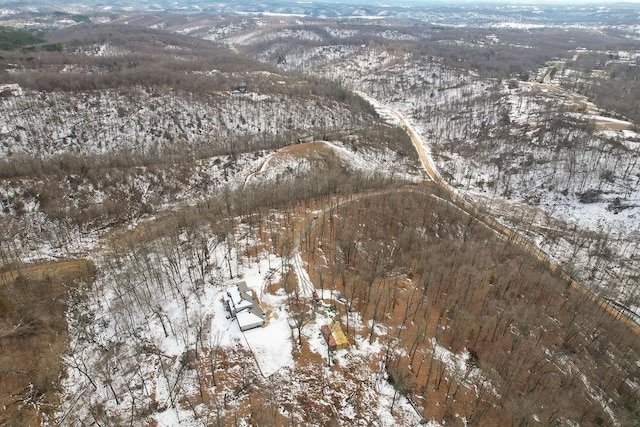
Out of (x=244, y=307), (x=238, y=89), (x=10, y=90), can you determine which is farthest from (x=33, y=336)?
(x=238, y=89)

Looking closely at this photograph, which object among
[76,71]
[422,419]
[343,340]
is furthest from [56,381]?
[76,71]

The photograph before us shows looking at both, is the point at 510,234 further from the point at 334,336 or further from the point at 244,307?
the point at 244,307

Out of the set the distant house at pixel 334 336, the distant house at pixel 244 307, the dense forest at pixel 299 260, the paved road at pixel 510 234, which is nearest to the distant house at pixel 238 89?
the dense forest at pixel 299 260

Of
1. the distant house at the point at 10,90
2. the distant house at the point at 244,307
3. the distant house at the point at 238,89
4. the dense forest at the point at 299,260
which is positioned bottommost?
the dense forest at the point at 299,260

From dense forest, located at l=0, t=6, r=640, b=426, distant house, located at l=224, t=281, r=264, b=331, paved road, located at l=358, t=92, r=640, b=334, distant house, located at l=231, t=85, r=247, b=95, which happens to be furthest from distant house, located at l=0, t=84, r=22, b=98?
paved road, located at l=358, t=92, r=640, b=334

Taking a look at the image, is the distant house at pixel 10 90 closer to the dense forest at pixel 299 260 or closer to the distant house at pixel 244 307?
the dense forest at pixel 299 260

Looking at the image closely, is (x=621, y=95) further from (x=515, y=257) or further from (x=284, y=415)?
(x=284, y=415)

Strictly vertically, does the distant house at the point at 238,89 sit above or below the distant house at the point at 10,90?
below
